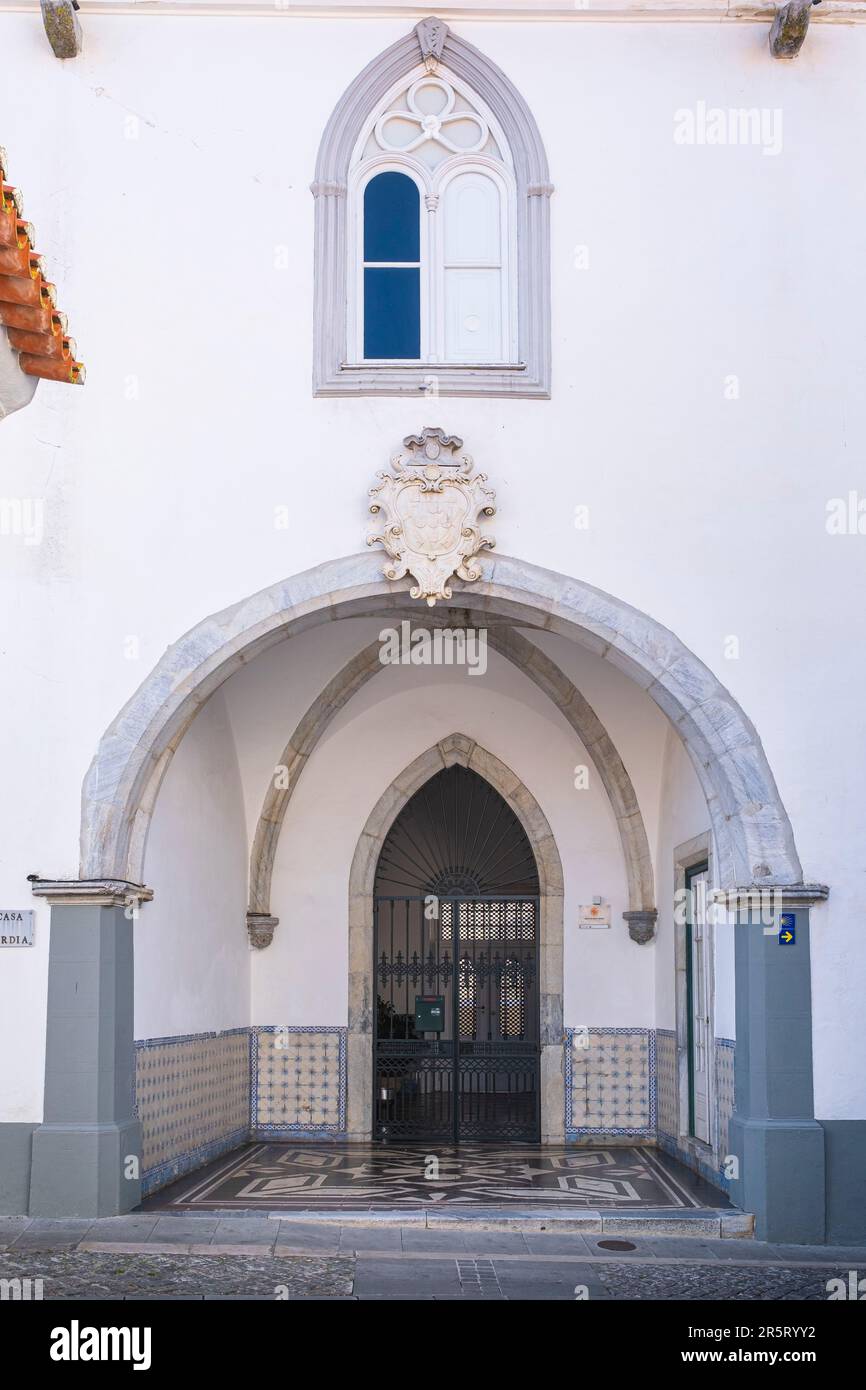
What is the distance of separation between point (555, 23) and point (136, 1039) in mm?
6703

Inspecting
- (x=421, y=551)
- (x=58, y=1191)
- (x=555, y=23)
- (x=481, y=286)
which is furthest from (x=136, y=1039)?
(x=555, y=23)

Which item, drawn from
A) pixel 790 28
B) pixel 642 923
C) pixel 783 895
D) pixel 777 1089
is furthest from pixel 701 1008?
pixel 790 28

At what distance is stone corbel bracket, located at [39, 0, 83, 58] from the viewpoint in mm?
9352

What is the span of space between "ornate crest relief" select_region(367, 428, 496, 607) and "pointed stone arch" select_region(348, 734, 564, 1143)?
3.66m

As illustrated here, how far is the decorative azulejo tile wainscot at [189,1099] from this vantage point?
9680mm

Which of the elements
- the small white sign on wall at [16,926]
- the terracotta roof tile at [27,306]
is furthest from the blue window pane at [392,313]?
the small white sign on wall at [16,926]

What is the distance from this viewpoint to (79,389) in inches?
376

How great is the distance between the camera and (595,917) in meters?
12.5

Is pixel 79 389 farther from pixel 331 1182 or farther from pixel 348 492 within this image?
pixel 331 1182

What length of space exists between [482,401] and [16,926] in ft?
13.4

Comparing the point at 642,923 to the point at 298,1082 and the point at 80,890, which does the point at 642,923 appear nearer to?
the point at 298,1082

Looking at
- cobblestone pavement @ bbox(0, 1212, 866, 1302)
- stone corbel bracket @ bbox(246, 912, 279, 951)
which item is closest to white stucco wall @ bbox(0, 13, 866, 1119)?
cobblestone pavement @ bbox(0, 1212, 866, 1302)

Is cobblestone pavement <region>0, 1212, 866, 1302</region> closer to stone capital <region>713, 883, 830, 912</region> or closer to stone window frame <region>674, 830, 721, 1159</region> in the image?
stone window frame <region>674, 830, 721, 1159</region>

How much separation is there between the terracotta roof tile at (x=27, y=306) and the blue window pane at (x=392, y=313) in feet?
11.0
